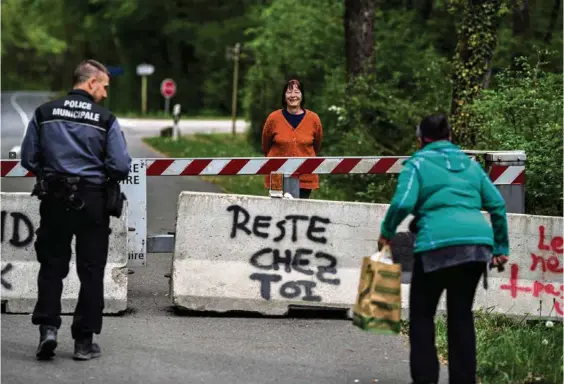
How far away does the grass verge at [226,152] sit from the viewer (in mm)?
20219

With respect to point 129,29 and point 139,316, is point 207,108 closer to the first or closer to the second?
point 129,29

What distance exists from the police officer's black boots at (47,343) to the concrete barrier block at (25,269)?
1.68 meters

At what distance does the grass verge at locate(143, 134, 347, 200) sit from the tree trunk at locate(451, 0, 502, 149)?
7.88 feet

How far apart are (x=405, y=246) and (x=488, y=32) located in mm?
8745

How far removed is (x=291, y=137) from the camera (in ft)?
38.5

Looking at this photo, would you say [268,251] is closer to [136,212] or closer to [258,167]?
[258,167]

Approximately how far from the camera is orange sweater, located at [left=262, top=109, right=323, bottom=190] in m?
11.7

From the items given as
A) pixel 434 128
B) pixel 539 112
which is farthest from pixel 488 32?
pixel 434 128

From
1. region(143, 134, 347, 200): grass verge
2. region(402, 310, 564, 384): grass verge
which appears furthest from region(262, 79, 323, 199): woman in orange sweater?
region(143, 134, 347, 200): grass verge

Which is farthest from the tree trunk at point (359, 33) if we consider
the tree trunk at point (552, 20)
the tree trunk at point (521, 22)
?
the tree trunk at point (552, 20)

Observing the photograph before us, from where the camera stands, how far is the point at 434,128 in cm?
721

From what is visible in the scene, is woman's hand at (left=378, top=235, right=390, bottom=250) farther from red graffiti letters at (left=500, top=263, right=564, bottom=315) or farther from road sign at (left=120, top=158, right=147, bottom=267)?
road sign at (left=120, top=158, right=147, bottom=267)

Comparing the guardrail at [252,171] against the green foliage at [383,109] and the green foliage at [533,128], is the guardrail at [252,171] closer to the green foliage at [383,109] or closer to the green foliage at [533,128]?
the green foliage at [533,128]

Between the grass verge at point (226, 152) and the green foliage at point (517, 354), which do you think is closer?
the green foliage at point (517, 354)
